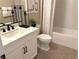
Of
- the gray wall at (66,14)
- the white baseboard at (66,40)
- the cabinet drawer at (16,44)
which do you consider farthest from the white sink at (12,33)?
the gray wall at (66,14)

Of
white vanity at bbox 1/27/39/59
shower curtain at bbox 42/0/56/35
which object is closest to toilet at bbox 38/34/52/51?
shower curtain at bbox 42/0/56/35

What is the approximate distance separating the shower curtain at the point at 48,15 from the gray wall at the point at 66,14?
863 mm

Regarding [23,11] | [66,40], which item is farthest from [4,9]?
[66,40]

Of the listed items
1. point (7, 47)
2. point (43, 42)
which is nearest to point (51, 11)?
point (43, 42)

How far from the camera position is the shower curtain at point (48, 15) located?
2.84 metres

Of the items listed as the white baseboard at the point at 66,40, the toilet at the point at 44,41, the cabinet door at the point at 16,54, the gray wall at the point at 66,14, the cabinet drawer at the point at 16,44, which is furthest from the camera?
the gray wall at the point at 66,14

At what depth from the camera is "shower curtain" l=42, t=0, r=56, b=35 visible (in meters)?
2.84

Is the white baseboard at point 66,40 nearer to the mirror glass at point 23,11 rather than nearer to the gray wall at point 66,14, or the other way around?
the gray wall at point 66,14

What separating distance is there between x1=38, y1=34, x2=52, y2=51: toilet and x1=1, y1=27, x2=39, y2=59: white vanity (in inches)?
20.7

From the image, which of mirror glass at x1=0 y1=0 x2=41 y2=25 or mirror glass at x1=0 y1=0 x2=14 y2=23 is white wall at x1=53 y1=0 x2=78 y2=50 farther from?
mirror glass at x1=0 y1=0 x2=14 y2=23

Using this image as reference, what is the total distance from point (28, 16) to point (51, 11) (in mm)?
691

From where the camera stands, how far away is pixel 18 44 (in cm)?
173

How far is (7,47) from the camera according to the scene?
1.48 metres

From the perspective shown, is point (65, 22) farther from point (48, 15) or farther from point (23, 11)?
point (23, 11)
